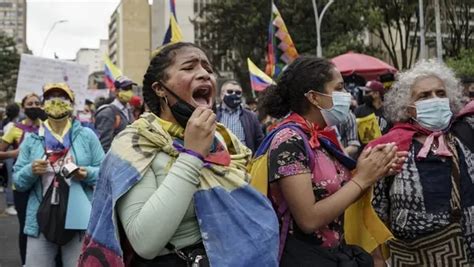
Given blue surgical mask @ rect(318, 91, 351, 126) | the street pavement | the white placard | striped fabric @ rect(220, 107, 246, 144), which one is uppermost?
blue surgical mask @ rect(318, 91, 351, 126)

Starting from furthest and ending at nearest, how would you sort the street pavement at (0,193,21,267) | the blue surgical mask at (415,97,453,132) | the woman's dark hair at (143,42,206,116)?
the street pavement at (0,193,21,267) < the blue surgical mask at (415,97,453,132) < the woman's dark hair at (143,42,206,116)

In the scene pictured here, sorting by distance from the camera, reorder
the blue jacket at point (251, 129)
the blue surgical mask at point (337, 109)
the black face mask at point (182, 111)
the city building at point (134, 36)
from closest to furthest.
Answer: the black face mask at point (182, 111)
the blue surgical mask at point (337, 109)
the blue jacket at point (251, 129)
the city building at point (134, 36)

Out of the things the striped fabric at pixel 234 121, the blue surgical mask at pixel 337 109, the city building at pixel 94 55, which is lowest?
the city building at pixel 94 55

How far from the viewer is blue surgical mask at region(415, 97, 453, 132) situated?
3.92m

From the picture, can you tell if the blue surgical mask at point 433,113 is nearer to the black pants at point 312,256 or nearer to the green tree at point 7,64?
the black pants at point 312,256

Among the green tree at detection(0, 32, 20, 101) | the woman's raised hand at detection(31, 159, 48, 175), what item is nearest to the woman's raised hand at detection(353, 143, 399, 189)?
the woman's raised hand at detection(31, 159, 48, 175)

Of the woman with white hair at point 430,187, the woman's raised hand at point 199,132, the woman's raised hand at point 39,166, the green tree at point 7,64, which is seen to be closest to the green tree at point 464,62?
the woman with white hair at point 430,187

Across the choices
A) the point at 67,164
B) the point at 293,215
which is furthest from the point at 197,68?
the point at 67,164

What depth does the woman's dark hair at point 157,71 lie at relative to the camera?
2582 millimetres

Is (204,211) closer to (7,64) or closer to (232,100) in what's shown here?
(232,100)

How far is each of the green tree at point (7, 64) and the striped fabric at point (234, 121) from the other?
124ft

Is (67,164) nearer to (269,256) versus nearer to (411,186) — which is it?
(411,186)

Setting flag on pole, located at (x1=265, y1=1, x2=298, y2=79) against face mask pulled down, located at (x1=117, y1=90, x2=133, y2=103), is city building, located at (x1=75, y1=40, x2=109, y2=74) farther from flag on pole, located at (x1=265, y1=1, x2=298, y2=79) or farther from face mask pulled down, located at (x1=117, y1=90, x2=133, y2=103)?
face mask pulled down, located at (x1=117, y1=90, x2=133, y2=103)

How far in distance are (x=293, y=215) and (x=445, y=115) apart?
4.53 feet
